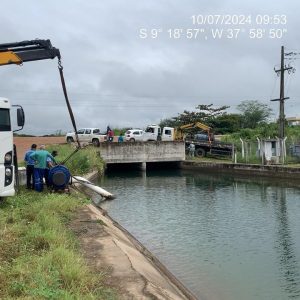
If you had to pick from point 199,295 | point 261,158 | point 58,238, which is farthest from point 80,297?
point 261,158

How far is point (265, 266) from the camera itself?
11695 millimetres

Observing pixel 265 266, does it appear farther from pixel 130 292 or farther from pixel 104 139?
pixel 104 139

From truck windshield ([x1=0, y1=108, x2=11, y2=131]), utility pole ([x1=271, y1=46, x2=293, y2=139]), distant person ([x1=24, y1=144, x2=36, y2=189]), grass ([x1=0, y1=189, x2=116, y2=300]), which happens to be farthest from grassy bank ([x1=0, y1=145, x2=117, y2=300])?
utility pole ([x1=271, y1=46, x2=293, y2=139])

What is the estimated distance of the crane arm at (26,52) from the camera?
1332 cm

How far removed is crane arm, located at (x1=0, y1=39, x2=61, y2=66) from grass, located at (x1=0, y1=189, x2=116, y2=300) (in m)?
4.89

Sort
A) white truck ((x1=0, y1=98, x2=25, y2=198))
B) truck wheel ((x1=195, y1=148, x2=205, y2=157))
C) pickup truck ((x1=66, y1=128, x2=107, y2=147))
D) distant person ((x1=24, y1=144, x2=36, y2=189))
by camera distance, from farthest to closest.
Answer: pickup truck ((x1=66, y1=128, x2=107, y2=147))
truck wheel ((x1=195, y1=148, x2=205, y2=157))
distant person ((x1=24, y1=144, x2=36, y2=189))
white truck ((x1=0, y1=98, x2=25, y2=198))

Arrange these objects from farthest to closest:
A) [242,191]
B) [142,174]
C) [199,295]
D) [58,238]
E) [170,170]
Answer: [170,170]
[142,174]
[242,191]
[199,295]
[58,238]

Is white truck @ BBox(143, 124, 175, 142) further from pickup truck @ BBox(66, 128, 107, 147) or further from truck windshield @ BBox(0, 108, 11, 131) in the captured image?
truck windshield @ BBox(0, 108, 11, 131)

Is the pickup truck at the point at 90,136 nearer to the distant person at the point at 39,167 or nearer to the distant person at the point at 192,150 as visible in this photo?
the distant person at the point at 192,150

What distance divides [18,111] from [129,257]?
18.5 ft

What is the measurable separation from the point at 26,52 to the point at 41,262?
8644 mm

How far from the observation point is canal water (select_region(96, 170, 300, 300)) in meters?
10.4

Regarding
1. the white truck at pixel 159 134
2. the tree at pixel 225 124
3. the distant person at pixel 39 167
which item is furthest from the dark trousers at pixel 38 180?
the tree at pixel 225 124

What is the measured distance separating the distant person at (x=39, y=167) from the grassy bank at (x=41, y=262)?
4434mm
